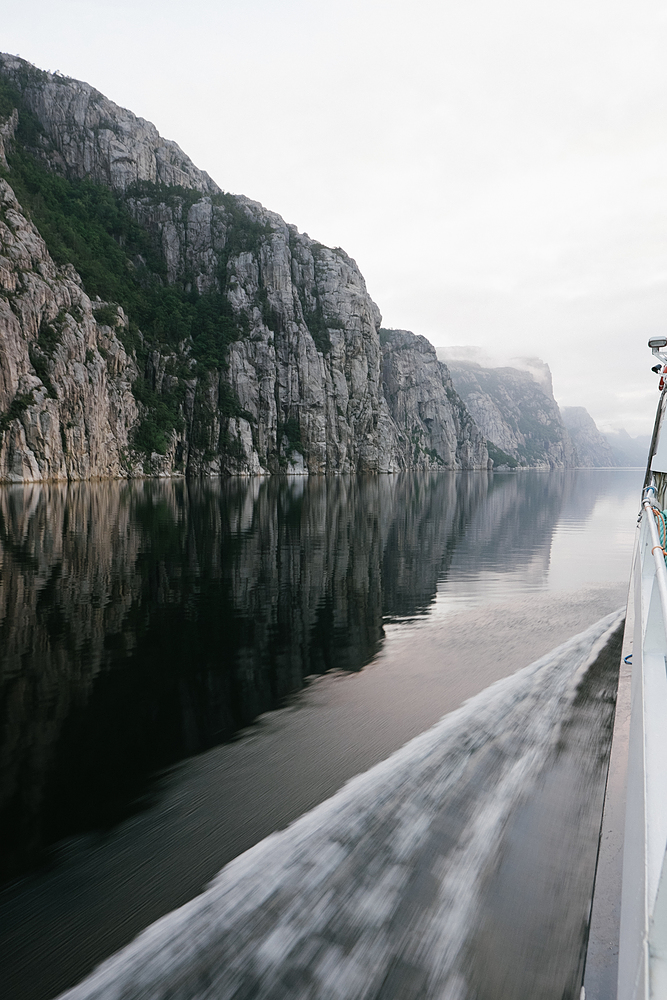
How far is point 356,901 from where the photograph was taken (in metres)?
4.33

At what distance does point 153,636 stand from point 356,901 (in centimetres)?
771

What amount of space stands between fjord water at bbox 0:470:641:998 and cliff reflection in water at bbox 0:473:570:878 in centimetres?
4

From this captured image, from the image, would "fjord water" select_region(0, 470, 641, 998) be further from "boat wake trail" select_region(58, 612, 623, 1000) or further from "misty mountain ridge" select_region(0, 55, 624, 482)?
"misty mountain ridge" select_region(0, 55, 624, 482)

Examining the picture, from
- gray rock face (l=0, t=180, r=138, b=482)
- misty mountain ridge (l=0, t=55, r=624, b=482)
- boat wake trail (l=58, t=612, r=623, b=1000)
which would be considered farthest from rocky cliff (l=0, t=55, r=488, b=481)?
boat wake trail (l=58, t=612, r=623, b=1000)

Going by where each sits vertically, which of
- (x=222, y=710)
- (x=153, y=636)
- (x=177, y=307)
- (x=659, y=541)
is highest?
(x=177, y=307)

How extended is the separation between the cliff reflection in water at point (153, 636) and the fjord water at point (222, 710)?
1.6 inches

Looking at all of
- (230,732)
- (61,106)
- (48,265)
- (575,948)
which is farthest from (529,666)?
(61,106)

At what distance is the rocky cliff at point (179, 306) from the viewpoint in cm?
9206

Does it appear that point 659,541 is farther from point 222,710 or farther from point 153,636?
point 153,636

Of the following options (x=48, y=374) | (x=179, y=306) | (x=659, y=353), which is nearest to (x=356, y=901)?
(x=659, y=353)

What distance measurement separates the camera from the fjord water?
4.46m

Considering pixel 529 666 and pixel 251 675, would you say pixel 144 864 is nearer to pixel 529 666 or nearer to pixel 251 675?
pixel 251 675

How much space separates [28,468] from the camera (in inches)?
2566

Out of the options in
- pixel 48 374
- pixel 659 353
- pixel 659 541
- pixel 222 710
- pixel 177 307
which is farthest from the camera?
pixel 177 307
